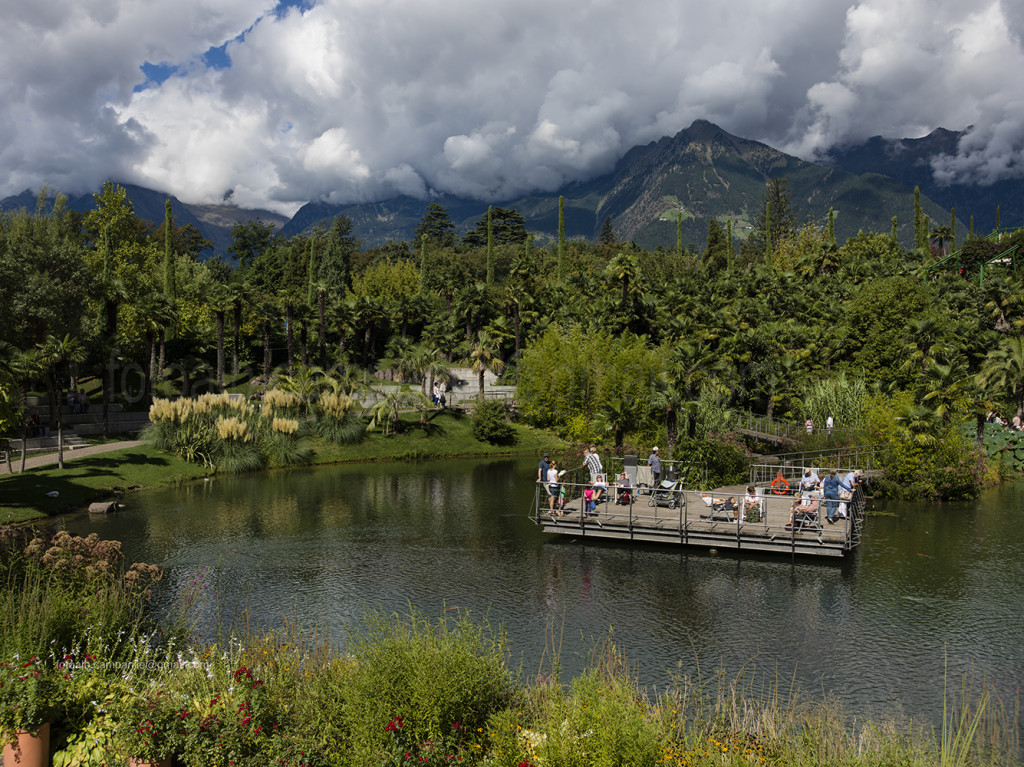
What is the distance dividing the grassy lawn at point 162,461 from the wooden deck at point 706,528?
2117cm

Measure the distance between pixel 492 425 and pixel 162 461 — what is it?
21474mm

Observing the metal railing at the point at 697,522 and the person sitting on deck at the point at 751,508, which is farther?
the person sitting on deck at the point at 751,508

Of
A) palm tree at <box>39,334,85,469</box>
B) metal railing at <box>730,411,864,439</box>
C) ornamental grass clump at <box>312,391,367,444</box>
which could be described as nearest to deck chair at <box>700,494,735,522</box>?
metal railing at <box>730,411,864,439</box>

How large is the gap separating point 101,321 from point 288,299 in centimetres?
1577

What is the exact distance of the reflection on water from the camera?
48.5ft

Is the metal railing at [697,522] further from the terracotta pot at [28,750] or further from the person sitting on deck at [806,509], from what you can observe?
the terracotta pot at [28,750]

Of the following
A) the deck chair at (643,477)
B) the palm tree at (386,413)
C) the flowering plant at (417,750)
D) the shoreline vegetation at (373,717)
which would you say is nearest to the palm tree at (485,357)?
the palm tree at (386,413)

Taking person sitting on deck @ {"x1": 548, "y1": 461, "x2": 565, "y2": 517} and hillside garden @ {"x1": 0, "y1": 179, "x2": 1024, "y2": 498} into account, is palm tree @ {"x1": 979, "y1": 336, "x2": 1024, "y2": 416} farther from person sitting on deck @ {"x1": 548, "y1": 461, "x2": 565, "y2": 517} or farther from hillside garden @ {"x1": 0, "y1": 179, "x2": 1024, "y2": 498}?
person sitting on deck @ {"x1": 548, "y1": 461, "x2": 565, "y2": 517}

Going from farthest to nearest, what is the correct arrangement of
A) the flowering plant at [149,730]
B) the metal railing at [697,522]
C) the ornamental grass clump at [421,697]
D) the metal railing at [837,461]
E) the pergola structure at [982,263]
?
→ the pergola structure at [982,263]
the metal railing at [837,461]
the metal railing at [697,522]
the ornamental grass clump at [421,697]
the flowering plant at [149,730]

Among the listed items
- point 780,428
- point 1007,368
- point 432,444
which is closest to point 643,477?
point 780,428

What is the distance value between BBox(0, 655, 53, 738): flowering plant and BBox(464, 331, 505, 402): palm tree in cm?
Answer: 5137

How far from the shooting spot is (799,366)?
170 ft

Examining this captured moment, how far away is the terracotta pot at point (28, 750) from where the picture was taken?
27.2 ft

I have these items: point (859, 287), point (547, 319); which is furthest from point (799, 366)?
point (547, 319)
